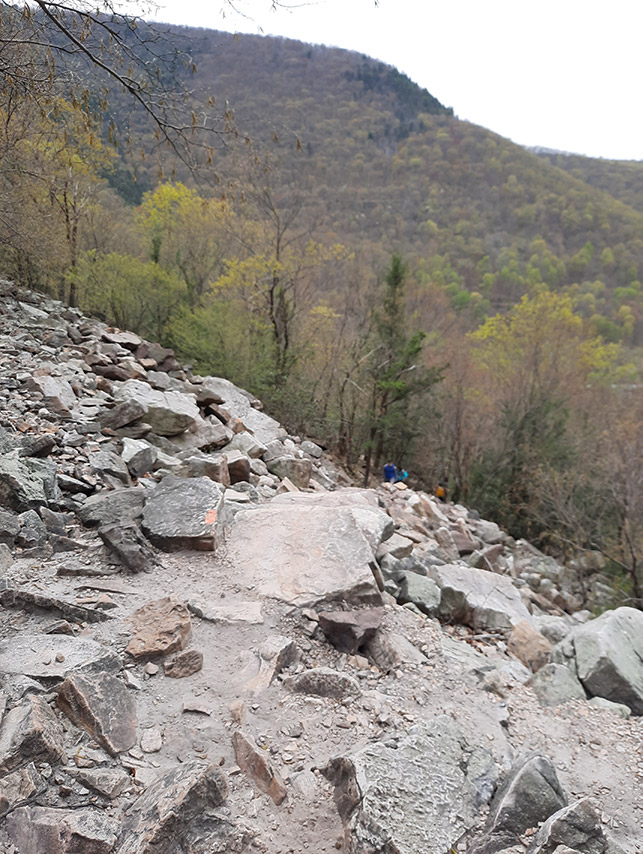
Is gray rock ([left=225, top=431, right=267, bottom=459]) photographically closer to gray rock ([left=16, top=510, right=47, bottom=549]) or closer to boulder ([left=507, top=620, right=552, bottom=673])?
gray rock ([left=16, top=510, right=47, bottom=549])

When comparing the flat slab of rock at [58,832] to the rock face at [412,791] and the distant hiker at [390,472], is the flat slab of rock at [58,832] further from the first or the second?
the distant hiker at [390,472]

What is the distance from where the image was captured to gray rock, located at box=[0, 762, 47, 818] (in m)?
1.70

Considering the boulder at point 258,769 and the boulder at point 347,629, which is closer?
the boulder at point 258,769

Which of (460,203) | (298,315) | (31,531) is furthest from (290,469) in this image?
(460,203)

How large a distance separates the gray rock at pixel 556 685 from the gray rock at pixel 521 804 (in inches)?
53.0

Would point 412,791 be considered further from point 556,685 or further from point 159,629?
point 556,685

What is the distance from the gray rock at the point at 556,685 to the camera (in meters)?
3.48

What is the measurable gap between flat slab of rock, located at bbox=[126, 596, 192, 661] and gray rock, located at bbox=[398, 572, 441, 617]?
6.43ft

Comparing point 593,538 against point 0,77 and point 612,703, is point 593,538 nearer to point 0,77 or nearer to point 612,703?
point 612,703

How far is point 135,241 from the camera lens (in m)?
19.3

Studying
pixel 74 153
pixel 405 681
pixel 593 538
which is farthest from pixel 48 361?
pixel 593 538

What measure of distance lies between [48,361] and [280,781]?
6559mm

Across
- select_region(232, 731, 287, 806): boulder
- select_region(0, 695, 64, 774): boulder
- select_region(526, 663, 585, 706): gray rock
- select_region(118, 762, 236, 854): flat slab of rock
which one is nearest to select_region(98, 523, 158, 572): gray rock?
select_region(0, 695, 64, 774): boulder

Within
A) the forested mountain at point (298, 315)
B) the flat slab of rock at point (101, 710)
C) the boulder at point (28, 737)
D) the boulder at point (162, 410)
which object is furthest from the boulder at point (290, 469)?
the boulder at point (28, 737)
